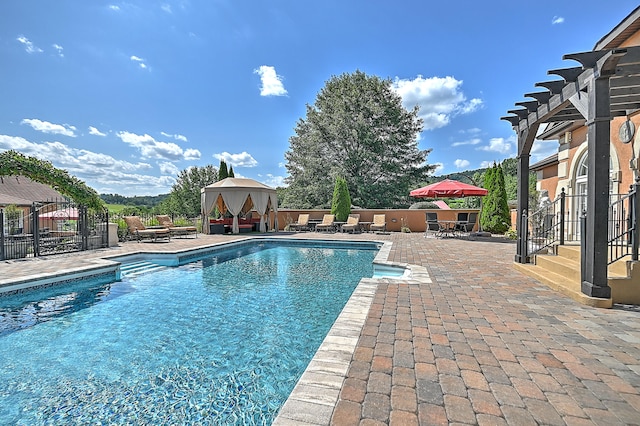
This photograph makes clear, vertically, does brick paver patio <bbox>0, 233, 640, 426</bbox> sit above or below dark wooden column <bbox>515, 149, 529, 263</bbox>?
below

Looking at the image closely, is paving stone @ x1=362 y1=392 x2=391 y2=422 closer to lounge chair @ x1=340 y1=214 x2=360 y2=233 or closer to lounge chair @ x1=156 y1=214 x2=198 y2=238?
lounge chair @ x1=156 y1=214 x2=198 y2=238

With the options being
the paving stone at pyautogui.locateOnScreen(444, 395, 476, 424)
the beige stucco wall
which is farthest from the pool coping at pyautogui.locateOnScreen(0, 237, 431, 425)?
the beige stucco wall

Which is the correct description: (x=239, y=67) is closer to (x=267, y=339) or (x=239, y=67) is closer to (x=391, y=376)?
(x=267, y=339)

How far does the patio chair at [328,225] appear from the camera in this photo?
54.4 ft

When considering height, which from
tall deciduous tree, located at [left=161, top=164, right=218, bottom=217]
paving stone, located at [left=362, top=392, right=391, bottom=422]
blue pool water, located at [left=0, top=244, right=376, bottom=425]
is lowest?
blue pool water, located at [left=0, top=244, right=376, bottom=425]

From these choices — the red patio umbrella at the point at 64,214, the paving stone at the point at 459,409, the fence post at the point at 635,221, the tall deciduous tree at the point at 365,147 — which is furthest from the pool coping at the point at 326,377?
the tall deciduous tree at the point at 365,147

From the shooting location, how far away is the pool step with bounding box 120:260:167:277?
25.3 ft

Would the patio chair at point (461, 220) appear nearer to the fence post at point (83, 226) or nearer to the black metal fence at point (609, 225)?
the black metal fence at point (609, 225)

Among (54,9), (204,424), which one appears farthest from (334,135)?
(204,424)

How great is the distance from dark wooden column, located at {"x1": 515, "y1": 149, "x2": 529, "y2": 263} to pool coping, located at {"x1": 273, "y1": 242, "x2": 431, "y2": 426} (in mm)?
4436

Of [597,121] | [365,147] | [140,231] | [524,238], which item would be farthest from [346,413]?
[365,147]

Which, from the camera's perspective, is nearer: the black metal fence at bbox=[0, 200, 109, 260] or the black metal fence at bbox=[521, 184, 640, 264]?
the black metal fence at bbox=[521, 184, 640, 264]

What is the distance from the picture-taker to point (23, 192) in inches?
1102

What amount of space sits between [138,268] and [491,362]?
8663 mm
